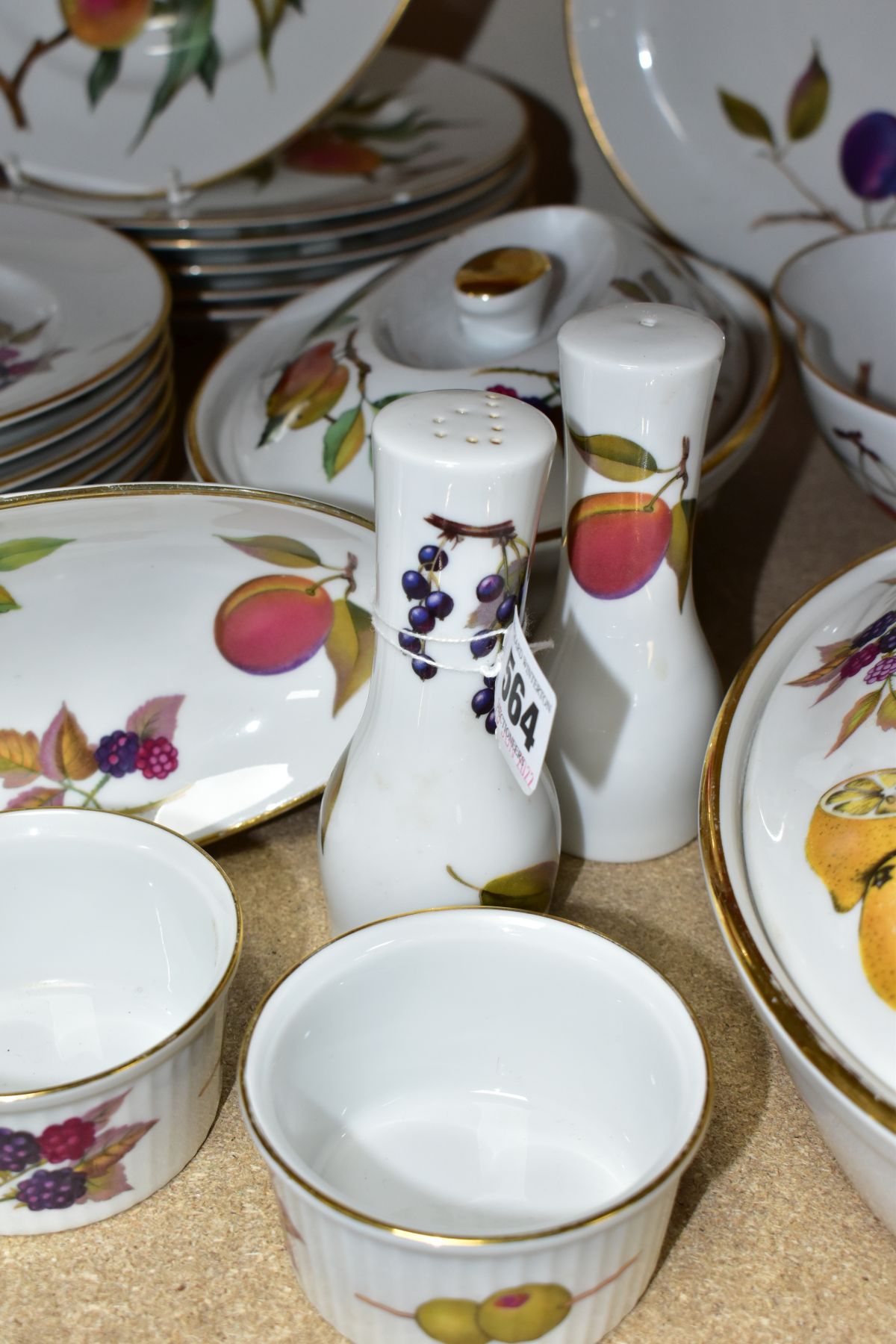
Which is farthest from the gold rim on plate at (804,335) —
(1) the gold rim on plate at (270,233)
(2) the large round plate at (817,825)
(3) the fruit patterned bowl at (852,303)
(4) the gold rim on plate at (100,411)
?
(4) the gold rim on plate at (100,411)

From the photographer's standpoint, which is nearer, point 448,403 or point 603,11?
point 448,403

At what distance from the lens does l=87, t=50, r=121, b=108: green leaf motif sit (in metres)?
0.80

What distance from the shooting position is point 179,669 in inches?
23.9

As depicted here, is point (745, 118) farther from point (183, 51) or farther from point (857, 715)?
point (857, 715)

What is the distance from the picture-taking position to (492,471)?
414 mm

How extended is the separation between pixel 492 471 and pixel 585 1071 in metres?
0.21

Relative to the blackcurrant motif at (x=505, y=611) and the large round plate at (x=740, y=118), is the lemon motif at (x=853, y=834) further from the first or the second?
the large round plate at (x=740, y=118)

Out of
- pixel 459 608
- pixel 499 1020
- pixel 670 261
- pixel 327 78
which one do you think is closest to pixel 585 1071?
pixel 499 1020

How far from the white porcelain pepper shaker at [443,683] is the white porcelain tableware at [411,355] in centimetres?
13

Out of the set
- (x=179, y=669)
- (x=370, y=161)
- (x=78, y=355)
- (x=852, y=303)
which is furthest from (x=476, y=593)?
(x=370, y=161)

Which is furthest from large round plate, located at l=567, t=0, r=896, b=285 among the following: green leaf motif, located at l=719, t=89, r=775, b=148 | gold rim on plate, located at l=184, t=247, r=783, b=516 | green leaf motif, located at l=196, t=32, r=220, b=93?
green leaf motif, located at l=196, t=32, r=220, b=93

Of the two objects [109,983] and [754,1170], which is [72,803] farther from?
[754,1170]

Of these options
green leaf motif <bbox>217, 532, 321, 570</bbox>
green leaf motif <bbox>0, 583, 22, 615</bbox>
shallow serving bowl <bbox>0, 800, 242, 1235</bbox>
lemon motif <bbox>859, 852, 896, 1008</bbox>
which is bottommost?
shallow serving bowl <bbox>0, 800, 242, 1235</bbox>

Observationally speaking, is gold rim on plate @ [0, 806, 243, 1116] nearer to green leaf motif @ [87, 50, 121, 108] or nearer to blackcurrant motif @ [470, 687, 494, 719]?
blackcurrant motif @ [470, 687, 494, 719]
